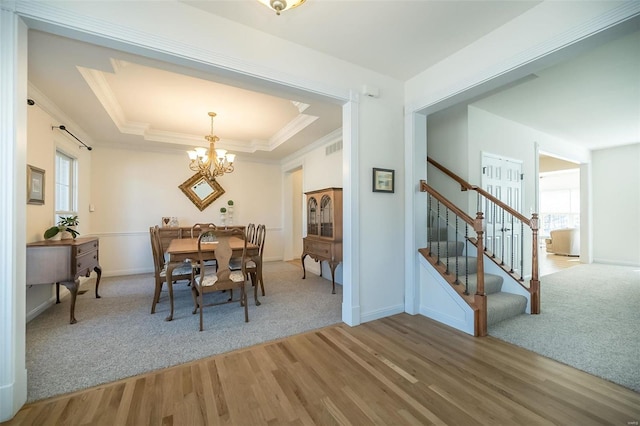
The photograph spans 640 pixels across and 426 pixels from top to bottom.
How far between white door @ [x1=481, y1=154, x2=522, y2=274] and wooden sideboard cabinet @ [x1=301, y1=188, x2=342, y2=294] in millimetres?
2211

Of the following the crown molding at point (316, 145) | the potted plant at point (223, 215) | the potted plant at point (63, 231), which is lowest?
the potted plant at point (63, 231)

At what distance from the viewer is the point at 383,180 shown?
2.94m

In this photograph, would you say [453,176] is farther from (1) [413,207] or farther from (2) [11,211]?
(2) [11,211]

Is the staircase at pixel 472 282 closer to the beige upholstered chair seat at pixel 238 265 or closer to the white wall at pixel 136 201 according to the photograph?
the beige upholstered chair seat at pixel 238 265

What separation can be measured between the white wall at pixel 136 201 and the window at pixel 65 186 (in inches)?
26.2

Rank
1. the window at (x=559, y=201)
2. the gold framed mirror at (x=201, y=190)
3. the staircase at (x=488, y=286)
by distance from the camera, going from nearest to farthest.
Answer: the staircase at (x=488, y=286) < the gold framed mirror at (x=201, y=190) < the window at (x=559, y=201)

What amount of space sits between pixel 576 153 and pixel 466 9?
20.2ft

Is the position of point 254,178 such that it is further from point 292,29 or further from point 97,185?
point 292,29

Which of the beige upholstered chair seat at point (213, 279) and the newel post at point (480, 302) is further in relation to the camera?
the beige upholstered chair seat at point (213, 279)

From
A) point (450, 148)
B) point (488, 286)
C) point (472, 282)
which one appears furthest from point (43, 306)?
point (450, 148)

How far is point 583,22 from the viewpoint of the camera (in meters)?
1.76

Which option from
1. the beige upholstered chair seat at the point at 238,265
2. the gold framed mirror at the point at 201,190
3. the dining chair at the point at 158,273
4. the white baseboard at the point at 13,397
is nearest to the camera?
the white baseboard at the point at 13,397

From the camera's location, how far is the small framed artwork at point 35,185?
9.31 ft

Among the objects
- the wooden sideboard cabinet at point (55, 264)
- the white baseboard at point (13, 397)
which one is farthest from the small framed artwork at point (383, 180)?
the wooden sideboard cabinet at point (55, 264)
